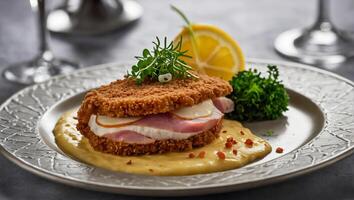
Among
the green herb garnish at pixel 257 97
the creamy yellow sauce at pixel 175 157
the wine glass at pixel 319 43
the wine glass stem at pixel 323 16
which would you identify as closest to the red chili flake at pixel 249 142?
the creamy yellow sauce at pixel 175 157

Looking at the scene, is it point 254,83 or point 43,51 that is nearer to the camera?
point 254,83

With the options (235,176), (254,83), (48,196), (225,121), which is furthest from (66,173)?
(254,83)

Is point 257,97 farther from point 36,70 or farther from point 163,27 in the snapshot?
point 163,27

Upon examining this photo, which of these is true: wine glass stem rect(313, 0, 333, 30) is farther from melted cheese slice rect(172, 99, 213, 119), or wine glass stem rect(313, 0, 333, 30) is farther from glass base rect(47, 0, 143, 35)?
melted cheese slice rect(172, 99, 213, 119)

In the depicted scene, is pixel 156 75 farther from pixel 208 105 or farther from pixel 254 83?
pixel 254 83

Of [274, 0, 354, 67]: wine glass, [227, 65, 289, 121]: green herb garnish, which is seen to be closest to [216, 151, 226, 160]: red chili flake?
[227, 65, 289, 121]: green herb garnish

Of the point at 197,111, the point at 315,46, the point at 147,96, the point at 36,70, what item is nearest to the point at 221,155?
the point at 197,111
